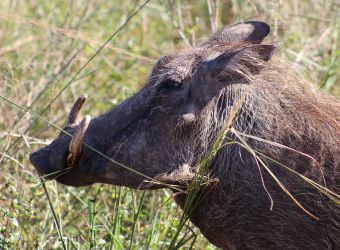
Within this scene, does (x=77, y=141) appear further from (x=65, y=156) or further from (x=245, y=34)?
(x=245, y=34)

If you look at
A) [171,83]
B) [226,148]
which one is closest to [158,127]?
[171,83]

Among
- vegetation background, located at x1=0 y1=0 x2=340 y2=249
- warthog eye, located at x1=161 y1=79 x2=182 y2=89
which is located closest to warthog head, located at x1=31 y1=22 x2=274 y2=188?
warthog eye, located at x1=161 y1=79 x2=182 y2=89

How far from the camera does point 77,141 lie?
12.7ft

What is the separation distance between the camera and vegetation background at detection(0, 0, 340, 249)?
4.36m

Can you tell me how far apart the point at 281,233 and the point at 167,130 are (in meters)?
0.66

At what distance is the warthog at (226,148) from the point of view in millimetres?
3865

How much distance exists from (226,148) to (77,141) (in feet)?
2.14

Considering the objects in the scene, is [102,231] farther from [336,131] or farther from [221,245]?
[336,131]

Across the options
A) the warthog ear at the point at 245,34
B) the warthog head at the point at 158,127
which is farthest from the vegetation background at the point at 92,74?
the warthog head at the point at 158,127

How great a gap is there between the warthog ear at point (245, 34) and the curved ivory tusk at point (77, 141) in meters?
0.82

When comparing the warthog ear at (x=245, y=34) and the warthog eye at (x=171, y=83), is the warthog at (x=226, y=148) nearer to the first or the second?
the warthog eye at (x=171, y=83)

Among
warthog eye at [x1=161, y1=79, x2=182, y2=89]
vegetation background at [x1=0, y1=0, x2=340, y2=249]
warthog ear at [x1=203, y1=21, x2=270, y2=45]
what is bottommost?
vegetation background at [x1=0, y1=0, x2=340, y2=249]

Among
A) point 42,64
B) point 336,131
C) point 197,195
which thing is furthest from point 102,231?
point 42,64

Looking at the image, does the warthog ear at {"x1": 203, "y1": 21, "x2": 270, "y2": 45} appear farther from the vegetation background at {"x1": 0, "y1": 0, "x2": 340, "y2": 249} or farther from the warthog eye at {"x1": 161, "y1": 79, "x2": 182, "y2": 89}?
the warthog eye at {"x1": 161, "y1": 79, "x2": 182, "y2": 89}
